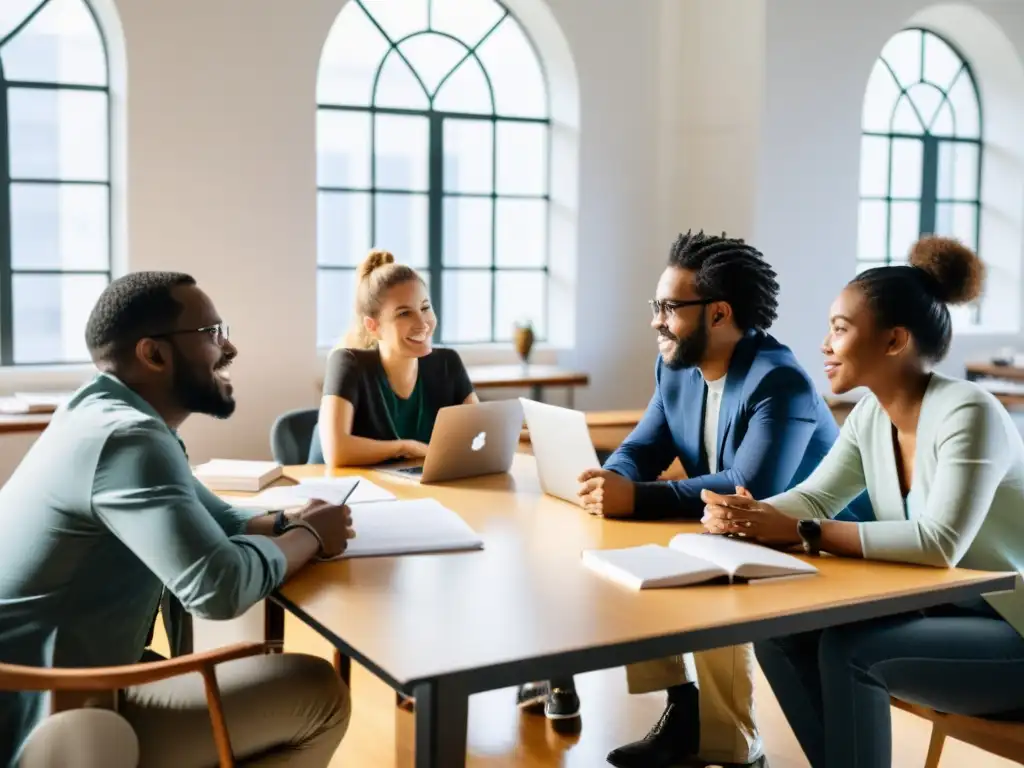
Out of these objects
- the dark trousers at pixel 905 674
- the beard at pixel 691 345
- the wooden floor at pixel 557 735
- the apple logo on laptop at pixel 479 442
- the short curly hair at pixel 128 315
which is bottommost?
the wooden floor at pixel 557 735

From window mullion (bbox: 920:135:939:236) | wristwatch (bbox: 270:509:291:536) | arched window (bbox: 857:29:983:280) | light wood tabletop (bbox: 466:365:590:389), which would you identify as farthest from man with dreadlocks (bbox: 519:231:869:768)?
window mullion (bbox: 920:135:939:236)

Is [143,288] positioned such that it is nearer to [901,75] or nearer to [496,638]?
[496,638]

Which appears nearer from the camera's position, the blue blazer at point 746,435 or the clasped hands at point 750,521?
the clasped hands at point 750,521

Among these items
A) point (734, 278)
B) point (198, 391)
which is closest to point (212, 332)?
point (198, 391)

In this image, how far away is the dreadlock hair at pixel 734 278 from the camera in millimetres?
2855

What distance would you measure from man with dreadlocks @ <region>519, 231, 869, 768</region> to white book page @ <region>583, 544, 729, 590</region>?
40 cm

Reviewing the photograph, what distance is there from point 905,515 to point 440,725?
3.90 ft

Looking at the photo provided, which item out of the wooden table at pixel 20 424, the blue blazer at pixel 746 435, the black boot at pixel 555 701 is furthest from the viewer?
the wooden table at pixel 20 424

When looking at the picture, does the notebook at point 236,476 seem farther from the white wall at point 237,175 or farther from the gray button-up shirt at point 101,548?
the white wall at point 237,175

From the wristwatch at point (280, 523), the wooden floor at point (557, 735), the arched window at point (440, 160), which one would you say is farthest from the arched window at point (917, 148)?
the wristwatch at point (280, 523)

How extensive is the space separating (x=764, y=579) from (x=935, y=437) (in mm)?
472

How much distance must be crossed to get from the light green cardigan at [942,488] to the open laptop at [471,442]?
2.82 ft

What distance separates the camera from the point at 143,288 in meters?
2.10

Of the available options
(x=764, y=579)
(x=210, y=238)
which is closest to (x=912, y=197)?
(x=210, y=238)
